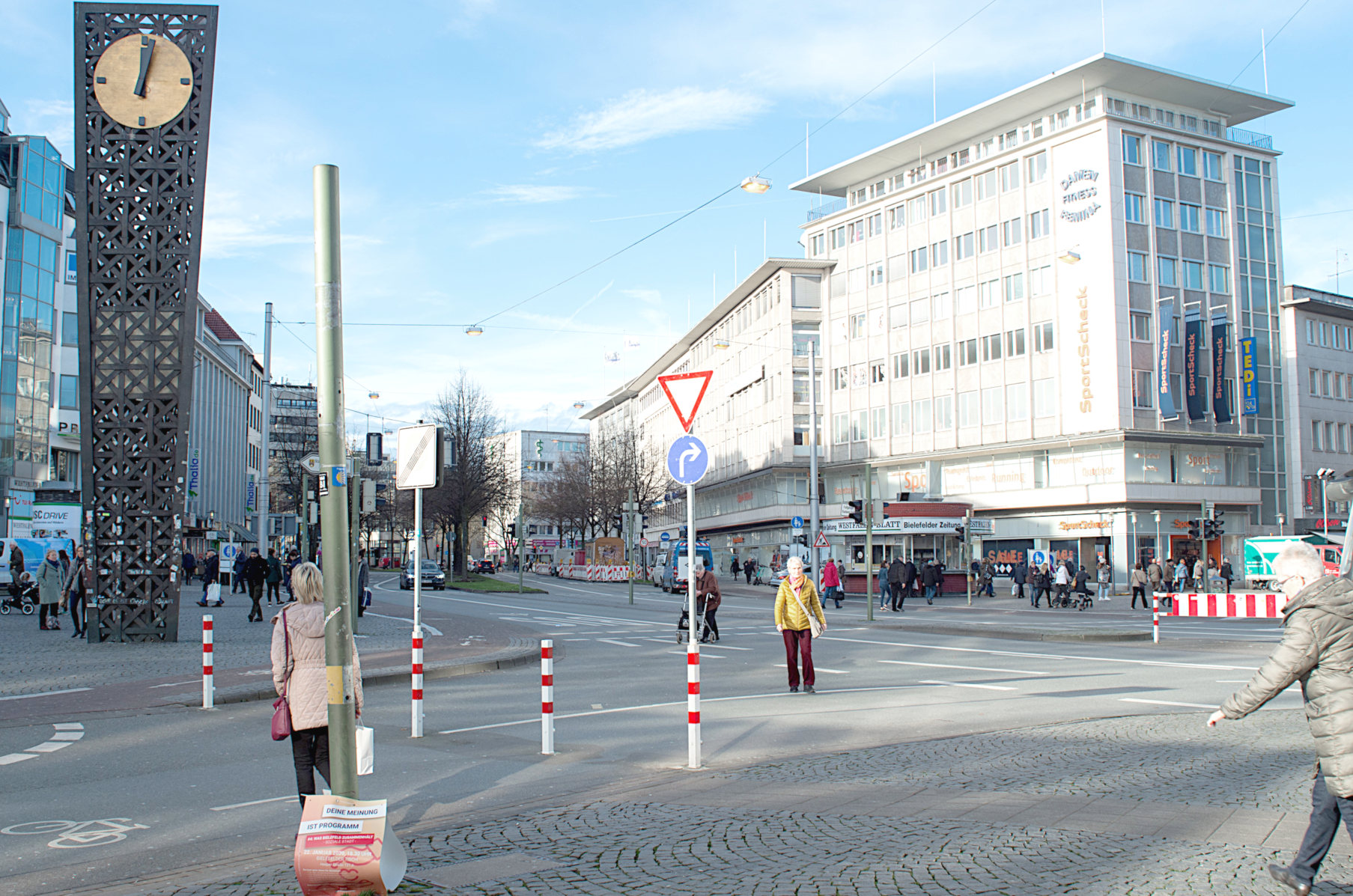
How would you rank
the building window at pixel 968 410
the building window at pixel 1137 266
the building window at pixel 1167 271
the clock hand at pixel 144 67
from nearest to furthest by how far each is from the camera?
1. the clock hand at pixel 144 67
2. the building window at pixel 1137 266
3. the building window at pixel 1167 271
4. the building window at pixel 968 410

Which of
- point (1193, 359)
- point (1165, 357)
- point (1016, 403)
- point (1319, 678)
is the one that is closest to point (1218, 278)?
point (1193, 359)

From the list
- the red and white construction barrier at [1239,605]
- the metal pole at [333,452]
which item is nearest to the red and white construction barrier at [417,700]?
the metal pole at [333,452]

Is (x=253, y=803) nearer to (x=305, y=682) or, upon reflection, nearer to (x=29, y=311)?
(x=305, y=682)

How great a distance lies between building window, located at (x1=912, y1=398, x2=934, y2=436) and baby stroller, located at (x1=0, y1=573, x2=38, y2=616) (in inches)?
1839

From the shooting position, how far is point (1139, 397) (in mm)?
54500

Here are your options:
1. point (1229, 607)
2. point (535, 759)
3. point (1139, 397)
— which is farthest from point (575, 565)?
point (535, 759)

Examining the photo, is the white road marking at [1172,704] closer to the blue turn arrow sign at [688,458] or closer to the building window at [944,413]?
the blue turn arrow sign at [688,458]

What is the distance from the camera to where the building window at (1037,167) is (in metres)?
57.6

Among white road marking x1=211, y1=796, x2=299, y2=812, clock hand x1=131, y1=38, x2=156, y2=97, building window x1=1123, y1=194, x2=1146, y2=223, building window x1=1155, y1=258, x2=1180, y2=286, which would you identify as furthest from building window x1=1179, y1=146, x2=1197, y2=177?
white road marking x1=211, y1=796, x2=299, y2=812

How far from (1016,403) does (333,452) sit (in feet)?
188

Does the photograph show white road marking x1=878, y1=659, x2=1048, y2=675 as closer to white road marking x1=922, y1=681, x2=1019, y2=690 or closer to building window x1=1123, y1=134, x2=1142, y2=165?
white road marking x1=922, y1=681, x2=1019, y2=690

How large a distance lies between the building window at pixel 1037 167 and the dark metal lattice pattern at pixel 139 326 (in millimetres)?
46730

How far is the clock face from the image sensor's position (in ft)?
66.2

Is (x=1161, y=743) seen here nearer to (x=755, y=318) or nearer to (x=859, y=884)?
(x=859, y=884)
